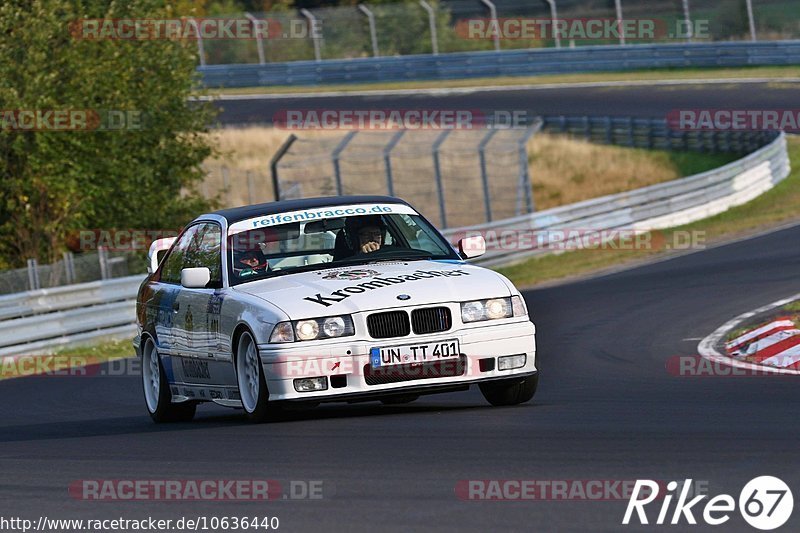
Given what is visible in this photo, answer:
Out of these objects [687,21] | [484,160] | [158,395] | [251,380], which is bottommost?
[158,395]

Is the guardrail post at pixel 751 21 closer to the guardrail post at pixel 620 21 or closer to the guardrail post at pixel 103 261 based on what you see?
the guardrail post at pixel 620 21

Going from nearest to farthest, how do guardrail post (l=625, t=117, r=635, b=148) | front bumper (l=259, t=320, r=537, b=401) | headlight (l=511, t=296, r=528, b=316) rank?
front bumper (l=259, t=320, r=537, b=401) < headlight (l=511, t=296, r=528, b=316) < guardrail post (l=625, t=117, r=635, b=148)

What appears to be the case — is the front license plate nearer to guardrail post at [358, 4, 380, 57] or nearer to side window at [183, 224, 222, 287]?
side window at [183, 224, 222, 287]

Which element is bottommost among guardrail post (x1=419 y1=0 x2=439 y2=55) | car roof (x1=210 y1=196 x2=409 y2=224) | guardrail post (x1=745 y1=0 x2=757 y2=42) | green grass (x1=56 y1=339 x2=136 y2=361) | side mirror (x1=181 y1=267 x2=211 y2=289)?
green grass (x1=56 y1=339 x2=136 y2=361)

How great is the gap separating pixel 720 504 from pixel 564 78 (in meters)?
42.5

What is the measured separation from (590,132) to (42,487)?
112ft

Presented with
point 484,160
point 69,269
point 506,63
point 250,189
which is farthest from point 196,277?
point 506,63

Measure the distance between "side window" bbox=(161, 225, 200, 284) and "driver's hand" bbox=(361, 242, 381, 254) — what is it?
157 cm

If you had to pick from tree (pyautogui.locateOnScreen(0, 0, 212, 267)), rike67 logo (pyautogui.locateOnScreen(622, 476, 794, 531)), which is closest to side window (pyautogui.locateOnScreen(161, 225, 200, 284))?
rike67 logo (pyautogui.locateOnScreen(622, 476, 794, 531))

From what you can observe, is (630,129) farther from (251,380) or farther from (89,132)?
(251,380)

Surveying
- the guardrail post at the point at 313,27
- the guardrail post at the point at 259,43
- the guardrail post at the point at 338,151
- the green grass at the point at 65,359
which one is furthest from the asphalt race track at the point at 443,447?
the guardrail post at the point at 259,43

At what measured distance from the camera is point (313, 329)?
9367 millimetres

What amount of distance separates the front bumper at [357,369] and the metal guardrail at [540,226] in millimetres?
11215

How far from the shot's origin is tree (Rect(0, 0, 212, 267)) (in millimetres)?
26281
